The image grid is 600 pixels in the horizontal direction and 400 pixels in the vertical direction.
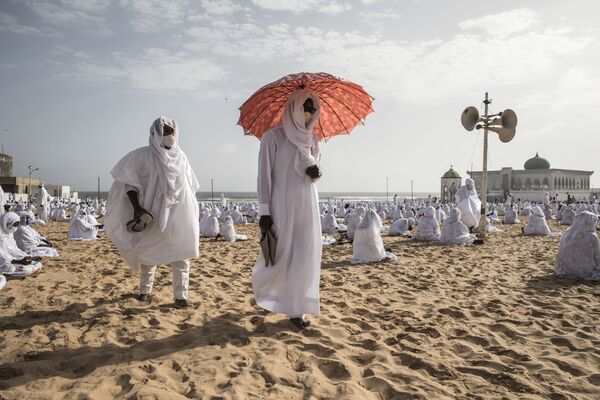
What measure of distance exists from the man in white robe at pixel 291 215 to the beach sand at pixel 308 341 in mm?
297

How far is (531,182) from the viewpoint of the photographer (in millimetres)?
49156

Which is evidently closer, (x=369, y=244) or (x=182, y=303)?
(x=182, y=303)

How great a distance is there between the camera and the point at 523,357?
2.93 metres

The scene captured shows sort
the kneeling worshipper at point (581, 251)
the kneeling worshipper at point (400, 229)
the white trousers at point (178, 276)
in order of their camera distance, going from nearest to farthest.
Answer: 1. the white trousers at point (178, 276)
2. the kneeling worshipper at point (581, 251)
3. the kneeling worshipper at point (400, 229)

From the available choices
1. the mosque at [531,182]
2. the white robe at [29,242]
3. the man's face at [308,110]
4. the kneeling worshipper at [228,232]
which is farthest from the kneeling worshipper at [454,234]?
the mosque at [531,182]

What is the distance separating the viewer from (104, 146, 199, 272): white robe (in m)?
3.84

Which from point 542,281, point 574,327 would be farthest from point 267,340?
point 542,281

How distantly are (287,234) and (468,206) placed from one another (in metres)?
10.3

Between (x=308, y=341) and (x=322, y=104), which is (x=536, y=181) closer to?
(x=322, y=104)

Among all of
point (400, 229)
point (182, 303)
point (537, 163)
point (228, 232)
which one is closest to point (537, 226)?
point (400, 229)

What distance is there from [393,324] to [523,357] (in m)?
1.09

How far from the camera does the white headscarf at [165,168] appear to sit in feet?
12.6

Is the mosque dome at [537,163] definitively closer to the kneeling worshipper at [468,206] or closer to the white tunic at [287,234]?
the kneeling worshipper at [468,206]

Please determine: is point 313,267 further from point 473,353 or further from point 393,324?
point 473,353
